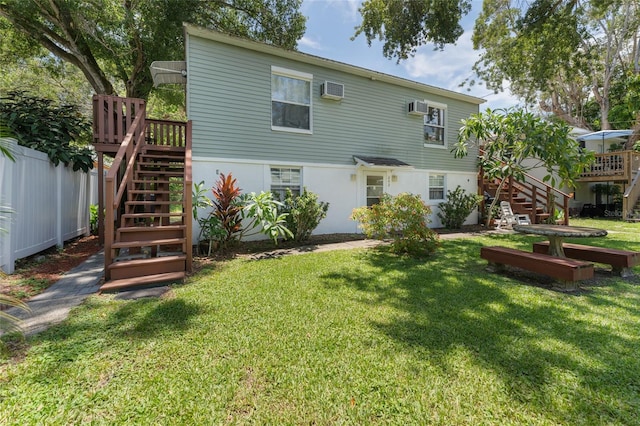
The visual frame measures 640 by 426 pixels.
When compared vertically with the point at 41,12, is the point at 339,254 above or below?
below

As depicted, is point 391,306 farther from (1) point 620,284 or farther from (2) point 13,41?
(2) point 13,41

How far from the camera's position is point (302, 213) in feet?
24.6

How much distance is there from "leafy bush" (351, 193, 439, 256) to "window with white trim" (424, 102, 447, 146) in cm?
557

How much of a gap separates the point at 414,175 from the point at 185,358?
31.8ft

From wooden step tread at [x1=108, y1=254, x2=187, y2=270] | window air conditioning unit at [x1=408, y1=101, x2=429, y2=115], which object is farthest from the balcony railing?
wooden step tread at [x1=108, y1=254, x2=187, y2=270]

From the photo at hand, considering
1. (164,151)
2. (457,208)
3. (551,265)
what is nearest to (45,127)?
(164,151)

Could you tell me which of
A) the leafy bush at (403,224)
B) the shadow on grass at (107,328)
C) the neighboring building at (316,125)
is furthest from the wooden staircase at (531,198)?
the shadow on grass at (107,328)

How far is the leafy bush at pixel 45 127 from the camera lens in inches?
246

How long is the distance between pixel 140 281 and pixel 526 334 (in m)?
5.01

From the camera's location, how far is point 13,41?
35.1 feet

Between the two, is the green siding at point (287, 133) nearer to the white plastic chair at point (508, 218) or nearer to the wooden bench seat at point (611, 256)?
the white plastic chair at point (508, 218)

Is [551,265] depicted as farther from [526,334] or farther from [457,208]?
[457,208]

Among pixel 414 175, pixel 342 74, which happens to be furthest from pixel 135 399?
pixel 414 175

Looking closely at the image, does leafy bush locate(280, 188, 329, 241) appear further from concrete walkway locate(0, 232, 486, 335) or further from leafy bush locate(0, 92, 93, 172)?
A: leafy bush locate(0, 92, 93, 172)
